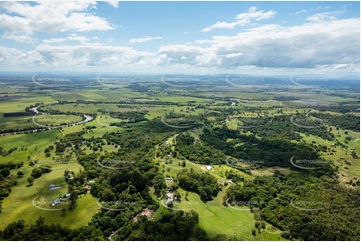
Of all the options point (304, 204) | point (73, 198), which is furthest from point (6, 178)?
point (304, 204)

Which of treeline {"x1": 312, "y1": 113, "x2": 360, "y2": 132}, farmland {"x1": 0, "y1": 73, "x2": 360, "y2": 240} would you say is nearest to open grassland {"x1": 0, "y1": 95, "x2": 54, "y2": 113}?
farmland {"x1": 0, "y1": 73, "x2": 360, "y2": 240}

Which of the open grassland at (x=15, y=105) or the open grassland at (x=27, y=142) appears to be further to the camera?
the open grassland at (x=15, y=105)

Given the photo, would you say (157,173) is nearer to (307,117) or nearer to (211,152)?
(211,152)

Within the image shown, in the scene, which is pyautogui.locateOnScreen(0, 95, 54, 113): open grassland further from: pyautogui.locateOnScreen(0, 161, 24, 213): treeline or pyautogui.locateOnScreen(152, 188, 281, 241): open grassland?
pyautogui.locateOnScreen(152, 188, 281, 241): open grassland

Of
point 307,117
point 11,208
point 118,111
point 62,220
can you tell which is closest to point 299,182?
point 62,220

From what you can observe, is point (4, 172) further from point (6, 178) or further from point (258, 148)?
point (258, 148)

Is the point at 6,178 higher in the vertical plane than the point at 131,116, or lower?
lower

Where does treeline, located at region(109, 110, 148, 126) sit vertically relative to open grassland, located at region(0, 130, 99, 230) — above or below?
above

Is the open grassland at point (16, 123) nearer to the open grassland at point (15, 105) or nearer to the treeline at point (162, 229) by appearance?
the open grassland at point (15, 105)

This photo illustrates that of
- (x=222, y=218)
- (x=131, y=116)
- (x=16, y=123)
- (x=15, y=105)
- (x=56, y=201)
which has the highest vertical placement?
(x=15, y=105)

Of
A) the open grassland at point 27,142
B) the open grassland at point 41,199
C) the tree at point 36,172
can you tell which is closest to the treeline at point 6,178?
the open grassland at point 41,199

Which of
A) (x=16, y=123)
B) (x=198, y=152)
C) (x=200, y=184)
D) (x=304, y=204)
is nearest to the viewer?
(x=304, y=204)
